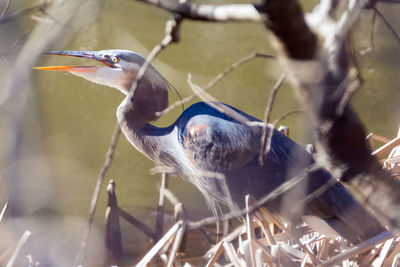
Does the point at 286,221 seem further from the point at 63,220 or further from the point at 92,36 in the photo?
the point at 92,36

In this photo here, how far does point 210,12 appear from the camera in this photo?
0.77 metres

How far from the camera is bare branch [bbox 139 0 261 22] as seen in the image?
2.51ft

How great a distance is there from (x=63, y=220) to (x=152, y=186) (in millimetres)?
513

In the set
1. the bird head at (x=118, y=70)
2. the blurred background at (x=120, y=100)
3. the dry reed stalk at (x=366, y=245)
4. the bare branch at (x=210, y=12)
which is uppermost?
the bare branch at (x=210, y=12)

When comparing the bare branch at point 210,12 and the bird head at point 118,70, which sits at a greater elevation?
the bare branch at point 210,12

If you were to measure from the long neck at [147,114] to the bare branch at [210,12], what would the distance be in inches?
47.0

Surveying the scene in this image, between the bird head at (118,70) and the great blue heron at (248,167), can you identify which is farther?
the bird head at (118,70)

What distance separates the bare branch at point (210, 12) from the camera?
0.77 metres

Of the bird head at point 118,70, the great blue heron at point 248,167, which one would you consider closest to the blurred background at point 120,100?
the bird head at point 118,70

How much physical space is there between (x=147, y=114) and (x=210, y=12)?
1251mm

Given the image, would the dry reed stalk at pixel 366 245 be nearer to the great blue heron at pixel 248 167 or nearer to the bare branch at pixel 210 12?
the great blue heron at pixel 248 167

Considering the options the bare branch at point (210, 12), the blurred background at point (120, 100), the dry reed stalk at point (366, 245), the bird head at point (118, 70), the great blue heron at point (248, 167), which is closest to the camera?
the bare branch at point (210, 12)

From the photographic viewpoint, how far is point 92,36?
3.24 meters

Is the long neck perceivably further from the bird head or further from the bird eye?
the bird eye
